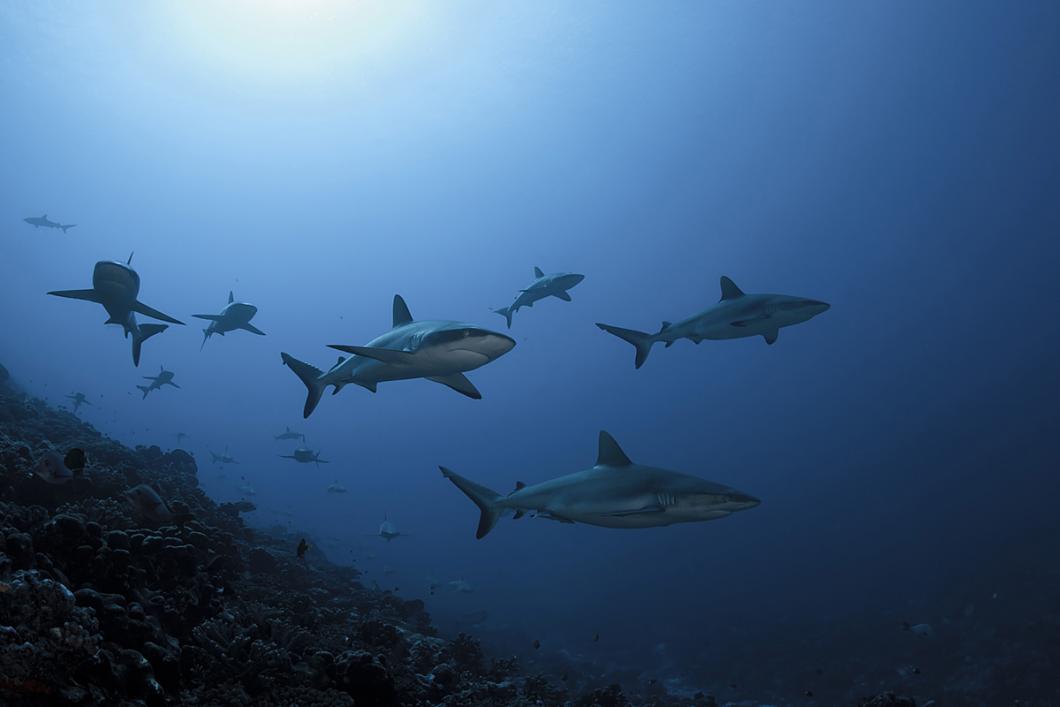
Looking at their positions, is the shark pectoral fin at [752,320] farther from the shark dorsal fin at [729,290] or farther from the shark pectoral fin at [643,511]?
the shark pectoral fin at [643,511]

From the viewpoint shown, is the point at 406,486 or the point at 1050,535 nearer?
the point at 1050,535

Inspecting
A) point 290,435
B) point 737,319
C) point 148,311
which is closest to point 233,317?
point 148,311

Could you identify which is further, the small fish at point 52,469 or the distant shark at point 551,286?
the distant shark at point 551,286

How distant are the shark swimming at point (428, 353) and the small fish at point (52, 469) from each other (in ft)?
11.5

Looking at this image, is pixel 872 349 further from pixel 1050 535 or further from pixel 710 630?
pixel 710 630

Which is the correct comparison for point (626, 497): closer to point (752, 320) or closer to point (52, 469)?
point (752, 320)

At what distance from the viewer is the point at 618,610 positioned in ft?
114

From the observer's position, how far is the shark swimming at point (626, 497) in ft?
17.0

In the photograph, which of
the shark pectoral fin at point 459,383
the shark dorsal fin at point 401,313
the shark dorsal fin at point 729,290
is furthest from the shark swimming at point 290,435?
the shark dorsal fin at point 729,290

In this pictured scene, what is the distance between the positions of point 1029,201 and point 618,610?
360 ft

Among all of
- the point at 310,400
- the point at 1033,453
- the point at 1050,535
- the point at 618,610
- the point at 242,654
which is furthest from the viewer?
the point at 1033,453

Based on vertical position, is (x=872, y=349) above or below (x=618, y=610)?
above

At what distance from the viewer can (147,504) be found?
6480mm

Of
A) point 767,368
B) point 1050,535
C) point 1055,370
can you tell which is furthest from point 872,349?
point 1050,535
